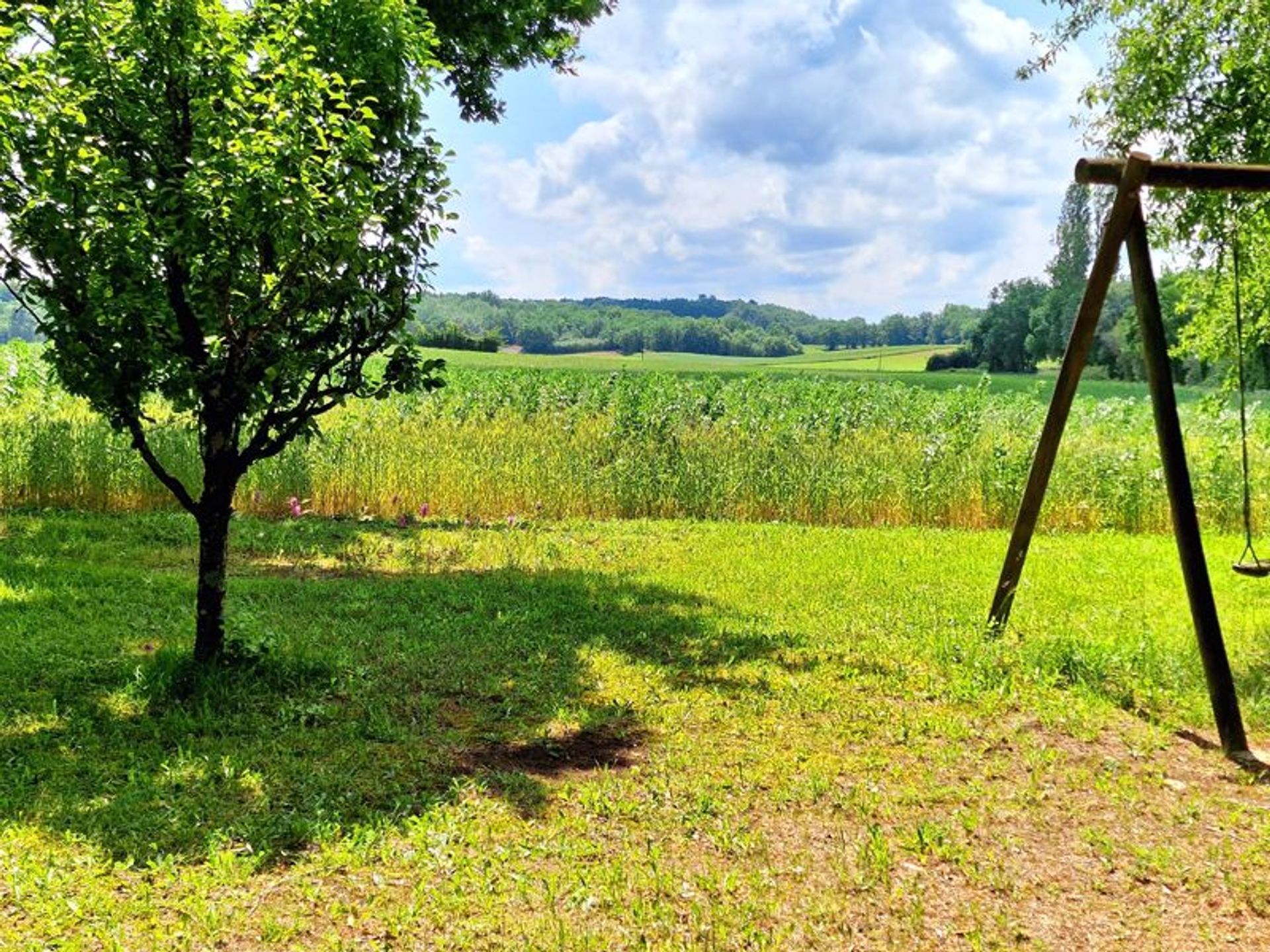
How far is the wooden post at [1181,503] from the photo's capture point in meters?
4.57

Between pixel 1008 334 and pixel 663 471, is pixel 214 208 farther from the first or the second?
pixel 1008 334

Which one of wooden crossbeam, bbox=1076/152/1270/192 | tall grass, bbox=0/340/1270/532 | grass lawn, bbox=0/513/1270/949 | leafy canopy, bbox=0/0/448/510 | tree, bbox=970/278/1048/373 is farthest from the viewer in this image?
tree, bbox=970/278/1048/373

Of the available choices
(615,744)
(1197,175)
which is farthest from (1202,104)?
(615,744)

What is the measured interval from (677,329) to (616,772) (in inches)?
2597

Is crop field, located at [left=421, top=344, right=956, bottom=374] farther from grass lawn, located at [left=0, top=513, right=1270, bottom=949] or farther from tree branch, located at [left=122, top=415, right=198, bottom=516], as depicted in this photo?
tree branch, located at [left=122, top=415, right=198, bottom=516]

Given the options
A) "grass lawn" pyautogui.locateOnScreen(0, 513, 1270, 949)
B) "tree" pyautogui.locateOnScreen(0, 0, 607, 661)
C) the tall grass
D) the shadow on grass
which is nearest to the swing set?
"grass lawn" pyautogui.locateOnScreen(0, 513, 1270, 949)

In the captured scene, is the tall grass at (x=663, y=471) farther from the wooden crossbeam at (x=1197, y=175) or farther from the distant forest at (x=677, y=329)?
the distant forest at (x=677, y=329)

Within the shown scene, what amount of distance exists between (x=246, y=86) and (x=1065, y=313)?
51.3 metres

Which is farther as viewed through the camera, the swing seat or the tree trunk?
the tree trunk

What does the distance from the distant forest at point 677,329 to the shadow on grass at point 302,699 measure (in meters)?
51.2

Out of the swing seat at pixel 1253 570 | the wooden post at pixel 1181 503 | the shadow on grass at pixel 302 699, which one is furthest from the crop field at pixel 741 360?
the swing seat at pixel 1253 570

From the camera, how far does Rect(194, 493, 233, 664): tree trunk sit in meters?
4.98

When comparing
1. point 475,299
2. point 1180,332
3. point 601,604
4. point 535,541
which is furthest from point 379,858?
point 475,299

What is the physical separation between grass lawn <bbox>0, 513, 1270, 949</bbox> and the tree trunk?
0.50 feet
